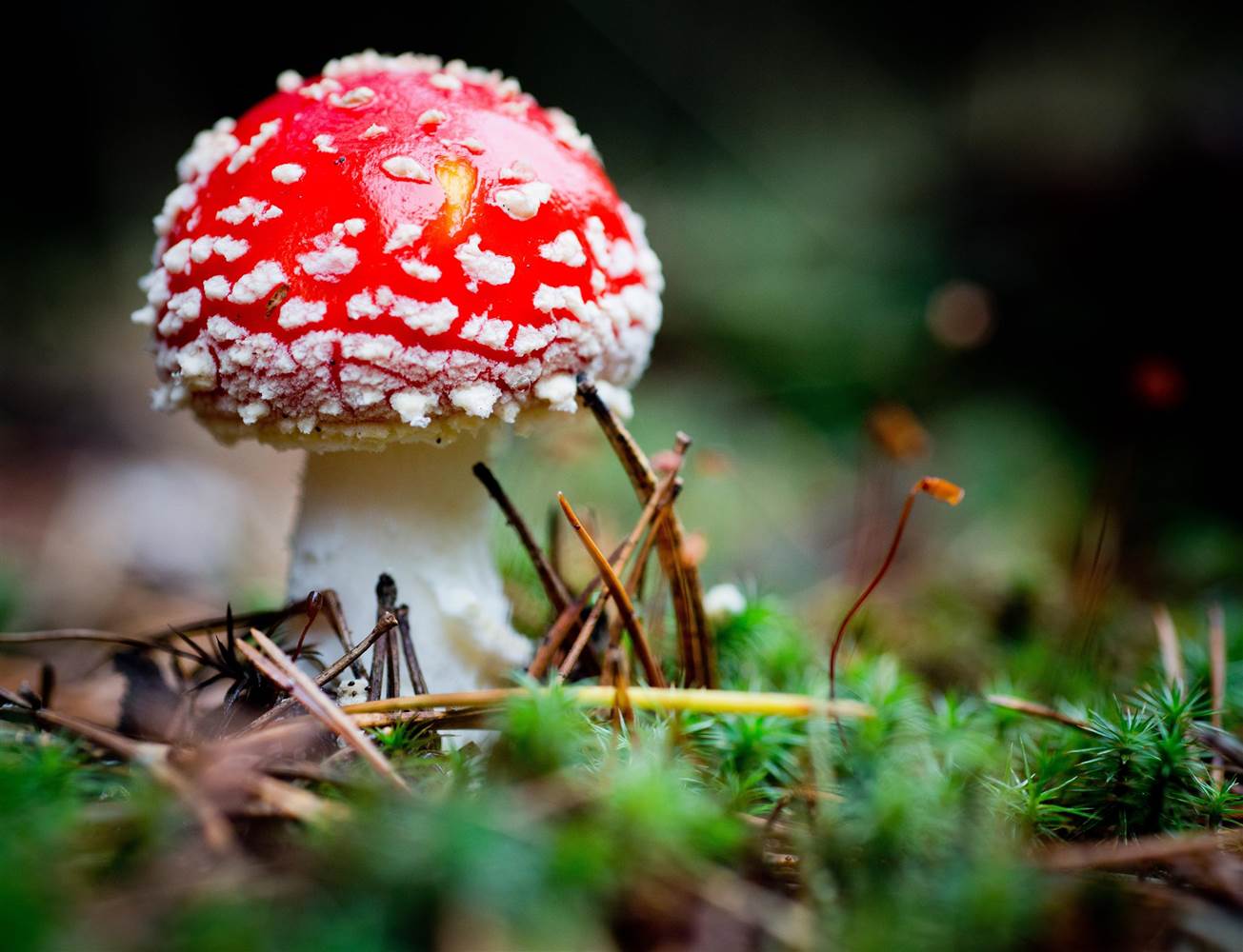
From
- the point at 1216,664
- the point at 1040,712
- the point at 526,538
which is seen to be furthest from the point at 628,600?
the point at 1216,664

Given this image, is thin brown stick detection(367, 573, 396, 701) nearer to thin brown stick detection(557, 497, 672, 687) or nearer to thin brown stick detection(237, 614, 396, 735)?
thin brown stick detection(237, 614, 396, 735)

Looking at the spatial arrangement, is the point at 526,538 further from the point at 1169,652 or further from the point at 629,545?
the point at 1169,652

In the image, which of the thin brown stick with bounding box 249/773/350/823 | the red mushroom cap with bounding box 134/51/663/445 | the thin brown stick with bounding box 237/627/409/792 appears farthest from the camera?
the red mushroom cap with bounding box 134/51/663/445

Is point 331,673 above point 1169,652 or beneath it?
beneath

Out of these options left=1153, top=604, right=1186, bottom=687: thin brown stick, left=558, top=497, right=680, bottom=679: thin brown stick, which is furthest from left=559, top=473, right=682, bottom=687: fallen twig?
left=1153, top=604, right=1186, bottom=687: thin brown stick

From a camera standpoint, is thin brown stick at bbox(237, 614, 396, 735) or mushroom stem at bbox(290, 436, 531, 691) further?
mushroom stem at bbox(290, 436, 531, 691)

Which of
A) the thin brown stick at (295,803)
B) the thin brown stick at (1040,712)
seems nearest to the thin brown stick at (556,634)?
the thin brown stick at (295,803)

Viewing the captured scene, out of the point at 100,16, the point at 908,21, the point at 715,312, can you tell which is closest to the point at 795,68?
the point at 908,21
